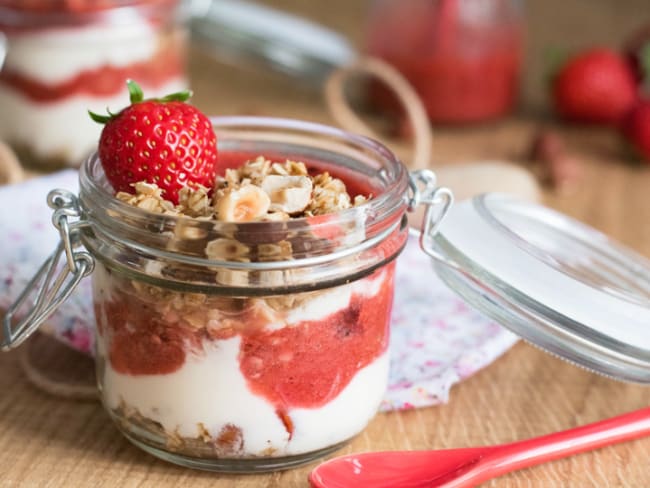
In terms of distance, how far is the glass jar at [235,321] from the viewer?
2.29 ft

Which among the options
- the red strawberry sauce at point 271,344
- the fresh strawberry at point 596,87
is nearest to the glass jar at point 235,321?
the red strawberry sauce at point 271,344

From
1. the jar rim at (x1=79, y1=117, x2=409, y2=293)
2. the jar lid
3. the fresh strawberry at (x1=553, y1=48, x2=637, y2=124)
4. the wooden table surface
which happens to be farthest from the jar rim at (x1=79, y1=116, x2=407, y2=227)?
the fresh strawberry at (x1=553, y1=48, x2=637, y2=124)

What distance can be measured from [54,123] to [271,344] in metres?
0.76

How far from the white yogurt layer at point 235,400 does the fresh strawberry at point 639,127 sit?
869 millimetres

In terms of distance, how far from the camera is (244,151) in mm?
910

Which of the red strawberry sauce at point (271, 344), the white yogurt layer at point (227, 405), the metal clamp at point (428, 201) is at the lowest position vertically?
the white yogurt layer at point (227, 405)

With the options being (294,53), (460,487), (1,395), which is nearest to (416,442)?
(460,487)

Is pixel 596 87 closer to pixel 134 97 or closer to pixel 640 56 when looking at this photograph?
pixel 640 56

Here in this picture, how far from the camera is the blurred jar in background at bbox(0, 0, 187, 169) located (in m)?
1.31

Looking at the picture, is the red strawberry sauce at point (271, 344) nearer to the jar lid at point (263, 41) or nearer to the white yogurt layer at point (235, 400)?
the white yogurt layer at point (235, 400)

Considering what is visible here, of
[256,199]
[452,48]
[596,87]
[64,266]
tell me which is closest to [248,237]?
[256,199]

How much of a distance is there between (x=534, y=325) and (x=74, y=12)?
0.76m

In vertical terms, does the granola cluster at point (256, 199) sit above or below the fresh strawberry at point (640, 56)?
above

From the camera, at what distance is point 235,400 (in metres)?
0.74
